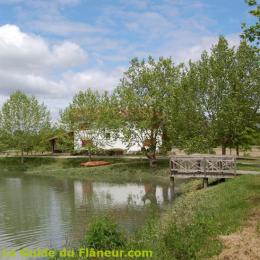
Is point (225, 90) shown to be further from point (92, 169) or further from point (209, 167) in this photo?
point (92, 169)

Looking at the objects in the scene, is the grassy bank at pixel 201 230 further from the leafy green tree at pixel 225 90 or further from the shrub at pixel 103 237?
the leafy green tree at pixel 225 90

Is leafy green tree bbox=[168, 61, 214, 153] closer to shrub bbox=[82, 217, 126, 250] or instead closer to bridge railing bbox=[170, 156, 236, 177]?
bridge railing bbox=[170, 156, 236, 177]

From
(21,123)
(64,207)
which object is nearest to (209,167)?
(64,207)

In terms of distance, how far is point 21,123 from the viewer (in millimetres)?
64062

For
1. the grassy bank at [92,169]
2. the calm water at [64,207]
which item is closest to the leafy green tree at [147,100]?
the grassy bank at [92,169]

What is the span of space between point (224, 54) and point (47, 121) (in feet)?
110

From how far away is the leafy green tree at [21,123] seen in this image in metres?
63.4

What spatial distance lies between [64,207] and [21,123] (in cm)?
3937

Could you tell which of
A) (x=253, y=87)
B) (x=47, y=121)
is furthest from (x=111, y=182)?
(x=47, y=121)

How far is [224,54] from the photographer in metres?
43.9

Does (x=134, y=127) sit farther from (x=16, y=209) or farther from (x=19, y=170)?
(x=16, y=209)

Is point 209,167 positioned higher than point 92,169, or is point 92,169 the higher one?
point 209,167

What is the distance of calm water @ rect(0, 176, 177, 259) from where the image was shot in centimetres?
1927

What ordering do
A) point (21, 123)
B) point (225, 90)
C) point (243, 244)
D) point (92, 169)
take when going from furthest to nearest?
1. point (21, 123)
2. point (92, 169)
3. point (225, 90)
4. point (243, 244)
